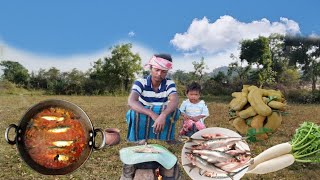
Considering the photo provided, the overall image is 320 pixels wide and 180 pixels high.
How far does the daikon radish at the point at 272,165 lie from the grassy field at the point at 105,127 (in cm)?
13

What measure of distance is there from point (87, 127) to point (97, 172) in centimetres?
89

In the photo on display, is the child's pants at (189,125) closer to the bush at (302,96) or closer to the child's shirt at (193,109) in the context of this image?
the child's shirt at (193,109)

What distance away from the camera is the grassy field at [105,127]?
3549 mm

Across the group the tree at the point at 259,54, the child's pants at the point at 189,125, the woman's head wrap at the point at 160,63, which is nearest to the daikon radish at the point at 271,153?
the child's pants at the point at 189,125

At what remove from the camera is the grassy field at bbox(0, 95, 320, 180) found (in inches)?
140

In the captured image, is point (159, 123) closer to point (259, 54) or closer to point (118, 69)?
point (118, 69)

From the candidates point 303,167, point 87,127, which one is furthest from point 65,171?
point 303,167

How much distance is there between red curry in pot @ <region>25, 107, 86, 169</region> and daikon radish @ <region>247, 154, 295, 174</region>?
1292 millimetres

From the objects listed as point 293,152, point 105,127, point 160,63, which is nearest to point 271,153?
point 293,152

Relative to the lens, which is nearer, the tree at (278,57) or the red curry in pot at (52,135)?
the red curry in pot at (52,135)

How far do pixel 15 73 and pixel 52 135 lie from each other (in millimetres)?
2919

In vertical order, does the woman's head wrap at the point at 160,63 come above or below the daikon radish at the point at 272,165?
above

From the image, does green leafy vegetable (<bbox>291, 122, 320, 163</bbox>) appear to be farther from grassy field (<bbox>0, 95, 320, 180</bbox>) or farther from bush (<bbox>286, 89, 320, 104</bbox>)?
bush (<bbox>286, 89, 320, 104</bbox>)

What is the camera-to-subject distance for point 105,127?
5.32m
